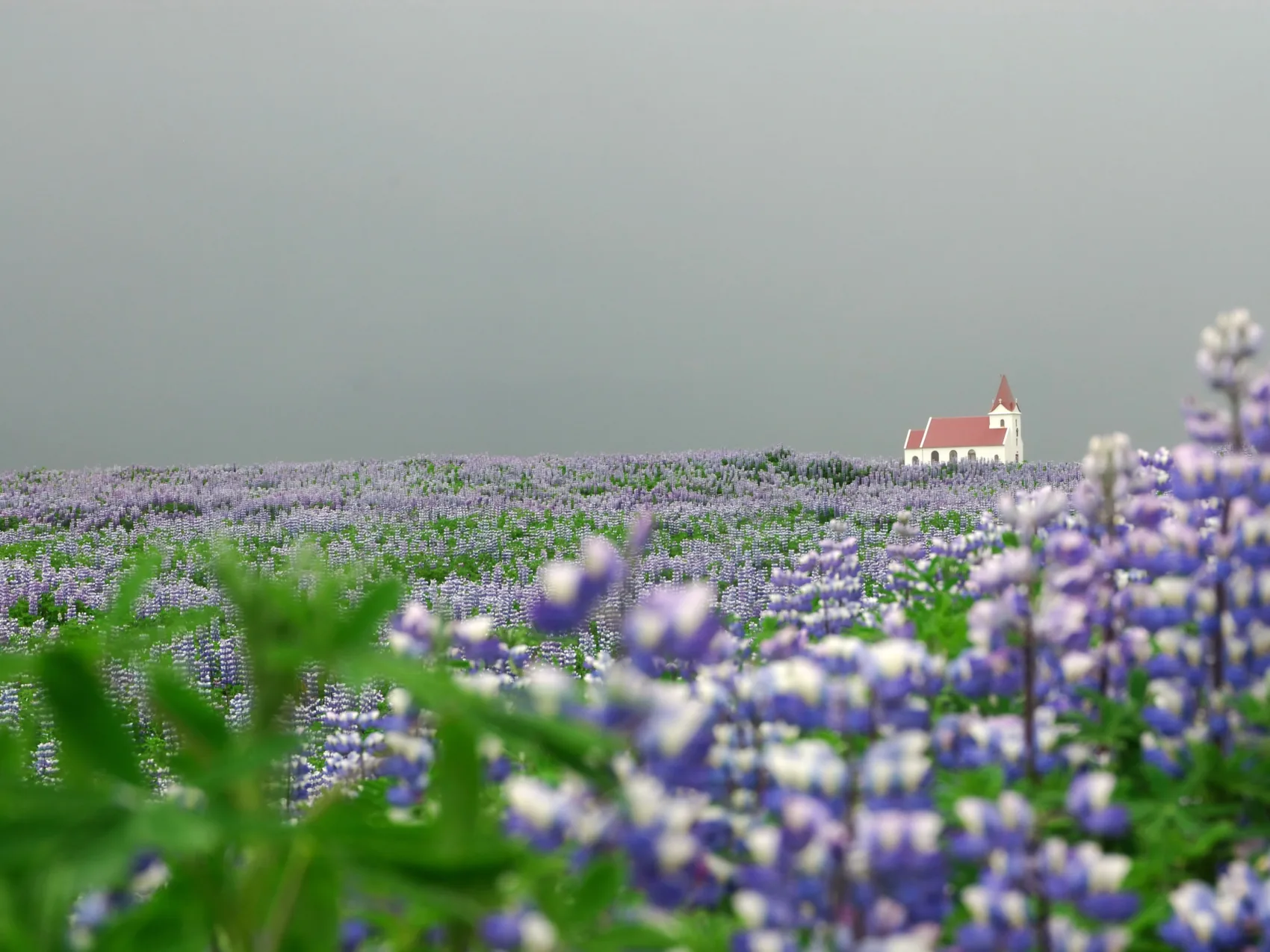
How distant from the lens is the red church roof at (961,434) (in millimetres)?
48562

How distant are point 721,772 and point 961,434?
49593 mm

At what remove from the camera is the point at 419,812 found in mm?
2459

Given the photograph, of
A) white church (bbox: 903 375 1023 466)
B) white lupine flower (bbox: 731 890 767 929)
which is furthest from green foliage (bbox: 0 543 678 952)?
white church (bbox: 903 375 1023 466)

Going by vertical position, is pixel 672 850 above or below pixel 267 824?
below

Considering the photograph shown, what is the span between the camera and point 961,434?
4903 centimetres

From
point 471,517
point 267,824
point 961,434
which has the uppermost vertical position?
point 961,434

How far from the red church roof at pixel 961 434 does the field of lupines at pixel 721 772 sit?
46.2 metres

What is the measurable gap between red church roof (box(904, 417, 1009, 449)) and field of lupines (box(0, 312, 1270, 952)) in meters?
46.2

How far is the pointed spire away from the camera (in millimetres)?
54188

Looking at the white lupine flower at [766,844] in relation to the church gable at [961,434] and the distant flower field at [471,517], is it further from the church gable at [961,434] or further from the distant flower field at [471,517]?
the church gable at [961,434]

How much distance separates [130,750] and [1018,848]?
4.33ft

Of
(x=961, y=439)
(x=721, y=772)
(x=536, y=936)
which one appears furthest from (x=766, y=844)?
(x=961, y=439)

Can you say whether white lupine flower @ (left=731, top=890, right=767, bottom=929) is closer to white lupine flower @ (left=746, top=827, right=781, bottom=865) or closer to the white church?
white lupine flower @ (left=746, top=827, right=781, bottom=865)

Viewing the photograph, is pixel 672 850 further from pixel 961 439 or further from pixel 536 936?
pixel 961 439
